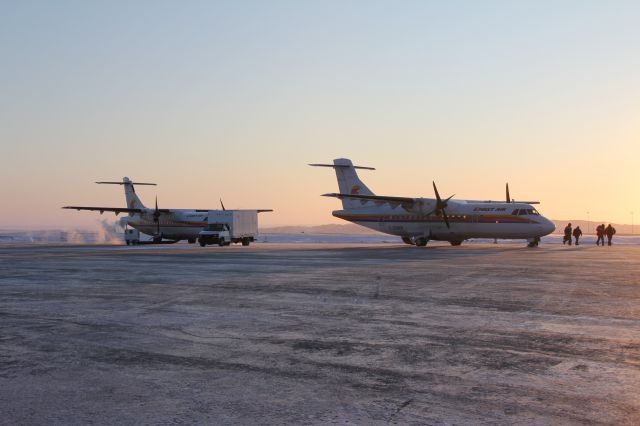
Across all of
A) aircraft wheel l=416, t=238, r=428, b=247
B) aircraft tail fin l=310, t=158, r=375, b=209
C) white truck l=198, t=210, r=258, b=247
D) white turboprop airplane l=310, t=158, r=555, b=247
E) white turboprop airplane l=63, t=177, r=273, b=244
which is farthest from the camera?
white turboprop airplane l=63, t=177, r=273, b=244

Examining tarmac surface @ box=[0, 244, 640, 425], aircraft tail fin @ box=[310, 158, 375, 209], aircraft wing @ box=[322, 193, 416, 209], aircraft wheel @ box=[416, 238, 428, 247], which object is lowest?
aircraft wheel @ box=[416, 238, 428, 247]

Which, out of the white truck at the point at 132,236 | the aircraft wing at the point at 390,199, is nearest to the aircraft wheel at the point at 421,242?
the aircraft wing at the point at 390,199

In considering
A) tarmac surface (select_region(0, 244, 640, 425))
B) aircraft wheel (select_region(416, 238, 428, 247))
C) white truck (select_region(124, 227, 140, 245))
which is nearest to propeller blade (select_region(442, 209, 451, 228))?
aircraft wheel (select_region(416, 238, 428, 247))

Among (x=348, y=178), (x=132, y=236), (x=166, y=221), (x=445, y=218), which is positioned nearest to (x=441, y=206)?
(x=445, y=218)

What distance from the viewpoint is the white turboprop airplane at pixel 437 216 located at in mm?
40500

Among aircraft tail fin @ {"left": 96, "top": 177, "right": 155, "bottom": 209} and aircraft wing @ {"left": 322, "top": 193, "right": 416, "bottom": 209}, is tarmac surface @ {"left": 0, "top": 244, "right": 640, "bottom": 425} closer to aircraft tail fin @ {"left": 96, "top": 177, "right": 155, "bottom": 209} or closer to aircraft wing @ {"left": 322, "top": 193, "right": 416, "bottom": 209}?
aircraft wing @ {"left": 322, "top": 193, "right": 416, "bottom": 209}

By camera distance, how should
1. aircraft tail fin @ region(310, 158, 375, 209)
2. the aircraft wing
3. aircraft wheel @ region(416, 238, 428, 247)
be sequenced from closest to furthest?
the aircraft wing < aircraft wheel @ region(416, 238, 428, 247) < aircraft tail fin @ region(310, 158, 375, 209)

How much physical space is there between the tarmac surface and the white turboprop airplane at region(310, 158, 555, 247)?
27.4 meters

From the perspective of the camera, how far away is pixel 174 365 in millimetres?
6309

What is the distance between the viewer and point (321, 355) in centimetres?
680

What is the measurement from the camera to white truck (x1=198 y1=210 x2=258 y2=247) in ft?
155

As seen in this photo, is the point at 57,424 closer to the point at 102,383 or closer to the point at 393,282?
the point at 102,383

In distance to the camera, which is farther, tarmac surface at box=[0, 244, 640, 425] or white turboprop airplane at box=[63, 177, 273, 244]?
white turboprop airplane at box=[63, 177, 273, 244]

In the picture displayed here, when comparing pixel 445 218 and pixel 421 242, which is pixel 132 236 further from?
pixel 445 218
